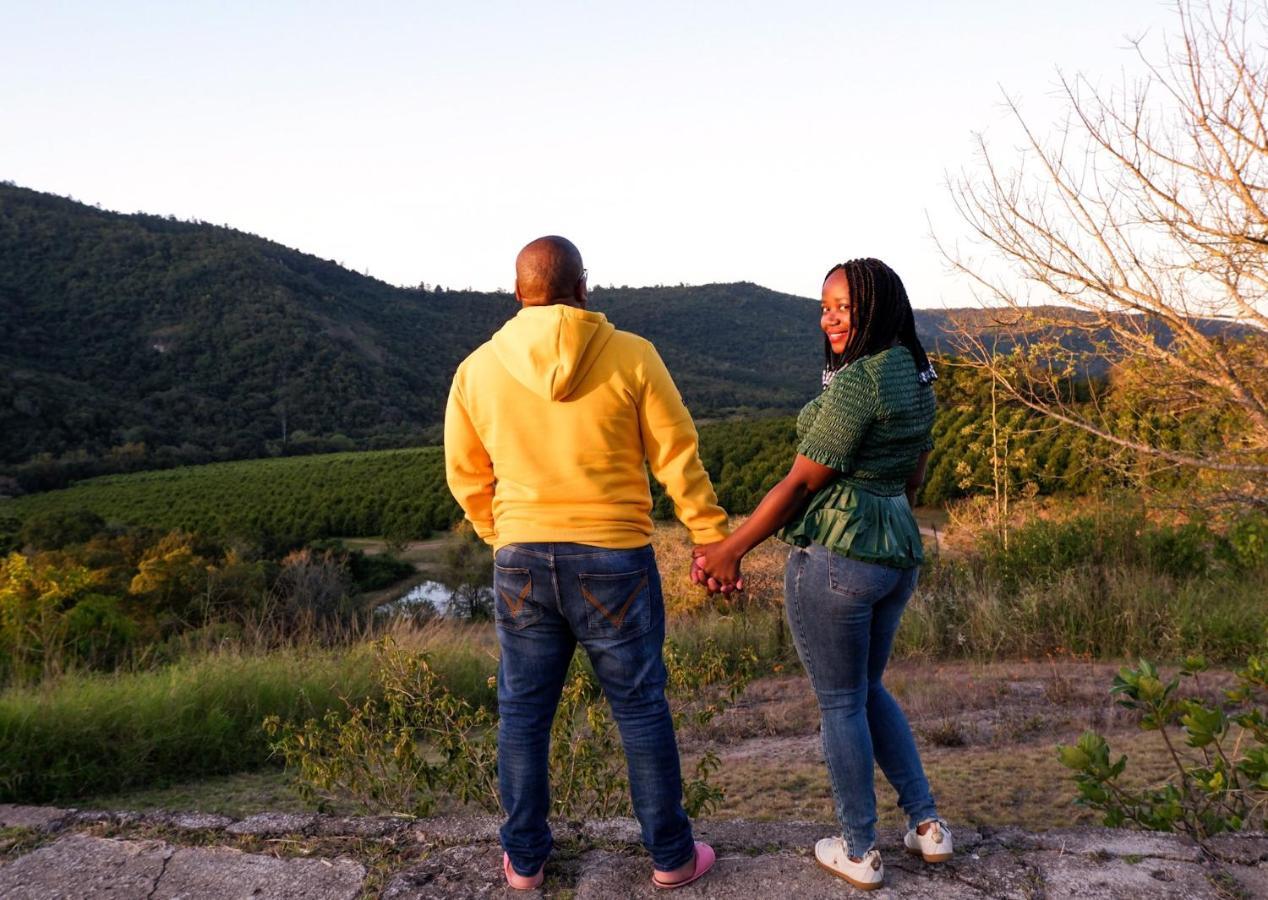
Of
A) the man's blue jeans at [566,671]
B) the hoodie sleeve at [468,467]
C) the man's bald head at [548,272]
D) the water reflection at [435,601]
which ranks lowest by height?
the water reflection at [435,601]

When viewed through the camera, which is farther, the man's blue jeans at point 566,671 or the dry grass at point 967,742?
the dry grass at point 967,742

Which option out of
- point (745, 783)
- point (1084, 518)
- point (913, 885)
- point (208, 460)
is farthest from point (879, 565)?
point (208, 460)

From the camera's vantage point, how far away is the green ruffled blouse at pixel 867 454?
2.07 m

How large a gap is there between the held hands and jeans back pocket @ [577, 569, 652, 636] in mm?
203

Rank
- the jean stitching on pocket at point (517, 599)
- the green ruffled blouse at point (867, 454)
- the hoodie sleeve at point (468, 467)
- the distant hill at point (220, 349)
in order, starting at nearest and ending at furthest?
the green ruffled blouse at point (867, 454)
the jean stitching on pocket at point (517, 599)
the hoodie sleeve at point (468, 467)
the distant hill at point (220, 349)

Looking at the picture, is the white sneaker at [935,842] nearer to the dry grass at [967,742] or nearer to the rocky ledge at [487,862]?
the rocky ledge at [487,862]

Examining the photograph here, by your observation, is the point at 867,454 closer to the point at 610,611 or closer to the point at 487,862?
the point at 610,611

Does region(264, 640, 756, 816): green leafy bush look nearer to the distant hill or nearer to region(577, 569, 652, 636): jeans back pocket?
region(577, 569, 652, 636): jeans back pocket

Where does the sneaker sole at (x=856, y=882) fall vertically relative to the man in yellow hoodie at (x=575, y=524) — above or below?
below

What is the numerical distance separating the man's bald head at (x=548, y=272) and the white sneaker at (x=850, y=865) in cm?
150

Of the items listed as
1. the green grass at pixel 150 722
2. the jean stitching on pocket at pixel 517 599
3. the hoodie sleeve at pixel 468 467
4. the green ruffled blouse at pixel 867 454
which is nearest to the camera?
the green ruffled blouse at pixel 867 454

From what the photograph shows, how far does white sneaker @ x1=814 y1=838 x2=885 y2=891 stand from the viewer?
2.14m

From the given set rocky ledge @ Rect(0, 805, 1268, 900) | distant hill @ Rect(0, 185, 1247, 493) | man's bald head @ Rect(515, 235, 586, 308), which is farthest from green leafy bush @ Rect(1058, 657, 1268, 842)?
distant hill @ Rect(0, 185, 1247, 493)

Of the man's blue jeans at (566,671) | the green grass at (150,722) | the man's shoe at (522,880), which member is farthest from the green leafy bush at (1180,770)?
the green grass at (150,722)
